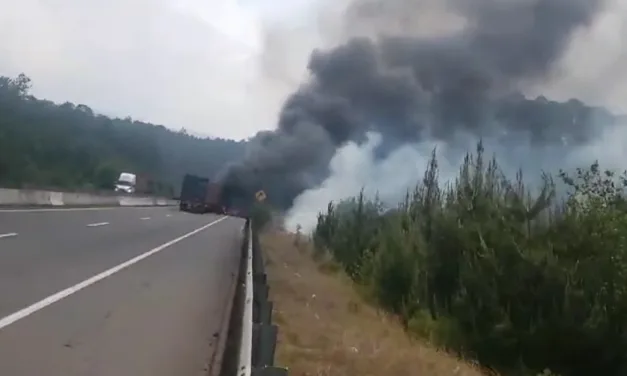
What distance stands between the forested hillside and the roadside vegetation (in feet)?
93.7

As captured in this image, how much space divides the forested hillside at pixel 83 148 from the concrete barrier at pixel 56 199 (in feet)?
11.2

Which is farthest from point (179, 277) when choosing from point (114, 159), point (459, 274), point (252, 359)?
point (114, 159)

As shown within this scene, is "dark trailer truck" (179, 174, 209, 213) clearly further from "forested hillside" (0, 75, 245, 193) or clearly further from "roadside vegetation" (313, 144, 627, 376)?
"roadside vegetation" (313, 144, 627, 376)

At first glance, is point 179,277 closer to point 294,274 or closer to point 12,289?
point 12,289

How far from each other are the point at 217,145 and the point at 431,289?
313 feet

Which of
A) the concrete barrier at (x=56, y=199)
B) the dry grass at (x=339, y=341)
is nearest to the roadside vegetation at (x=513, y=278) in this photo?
the dry grass at (x=339, y=341)

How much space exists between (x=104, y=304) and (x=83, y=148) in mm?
86214

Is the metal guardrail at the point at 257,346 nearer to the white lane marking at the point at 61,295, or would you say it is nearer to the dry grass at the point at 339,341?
the dry grass at the point at 339,341

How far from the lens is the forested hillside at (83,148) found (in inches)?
2830

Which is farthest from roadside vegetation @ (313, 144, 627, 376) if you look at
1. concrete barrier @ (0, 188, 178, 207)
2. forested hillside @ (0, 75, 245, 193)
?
forested hillside @ (0, 75, 245, 193)

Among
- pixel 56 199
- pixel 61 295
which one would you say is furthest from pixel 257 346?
pixel 56 199

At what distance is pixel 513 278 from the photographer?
19.4 meters

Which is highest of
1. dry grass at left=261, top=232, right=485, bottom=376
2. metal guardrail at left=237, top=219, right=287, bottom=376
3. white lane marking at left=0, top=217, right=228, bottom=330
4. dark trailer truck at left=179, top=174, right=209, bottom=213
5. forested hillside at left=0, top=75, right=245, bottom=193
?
forested hillside at left=0, top=75, right=245, bottom=193

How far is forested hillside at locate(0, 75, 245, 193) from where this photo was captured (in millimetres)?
71875
